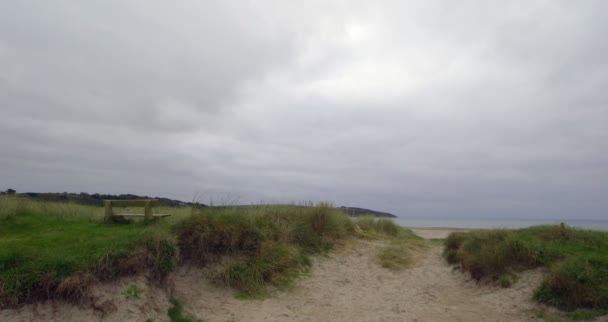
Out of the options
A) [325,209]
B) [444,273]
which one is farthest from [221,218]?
[444,273]

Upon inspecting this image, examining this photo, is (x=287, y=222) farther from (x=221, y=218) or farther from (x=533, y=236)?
(x=533, y=236)

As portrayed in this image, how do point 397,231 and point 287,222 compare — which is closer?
point 287,222

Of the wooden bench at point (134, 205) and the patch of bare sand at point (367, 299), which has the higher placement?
the wooden bench at point (134, 205)

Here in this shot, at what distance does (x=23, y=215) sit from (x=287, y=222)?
7.04 m

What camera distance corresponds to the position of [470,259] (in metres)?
11.1

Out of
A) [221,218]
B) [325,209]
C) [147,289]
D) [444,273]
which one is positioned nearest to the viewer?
[147,289]

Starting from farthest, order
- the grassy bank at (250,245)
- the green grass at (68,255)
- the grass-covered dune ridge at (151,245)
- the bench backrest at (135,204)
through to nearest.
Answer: the bench backrest at (135,204) < the grassy bank at (250,245) < the grass-covered dune ridge at (151,245) < the green grass at (68,255)

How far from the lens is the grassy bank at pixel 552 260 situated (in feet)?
24.9

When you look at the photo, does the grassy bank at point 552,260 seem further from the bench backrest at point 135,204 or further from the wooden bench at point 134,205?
the bench backrest at point 135,204

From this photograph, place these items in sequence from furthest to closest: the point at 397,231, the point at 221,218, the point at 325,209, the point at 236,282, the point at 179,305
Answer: the point at 397,231 < the point at 325,209 < the point at 221,218 < the point at 236,282 < the point at 179,305

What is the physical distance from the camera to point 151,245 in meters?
8.02

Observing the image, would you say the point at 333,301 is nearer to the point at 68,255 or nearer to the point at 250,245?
the point at 250,245

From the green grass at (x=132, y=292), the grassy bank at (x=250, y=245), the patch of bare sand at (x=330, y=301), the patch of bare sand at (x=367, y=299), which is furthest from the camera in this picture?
the grassy bank at (x=250, y=245)

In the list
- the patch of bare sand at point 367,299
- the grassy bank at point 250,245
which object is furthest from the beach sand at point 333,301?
the grassy bank at point 250,245
